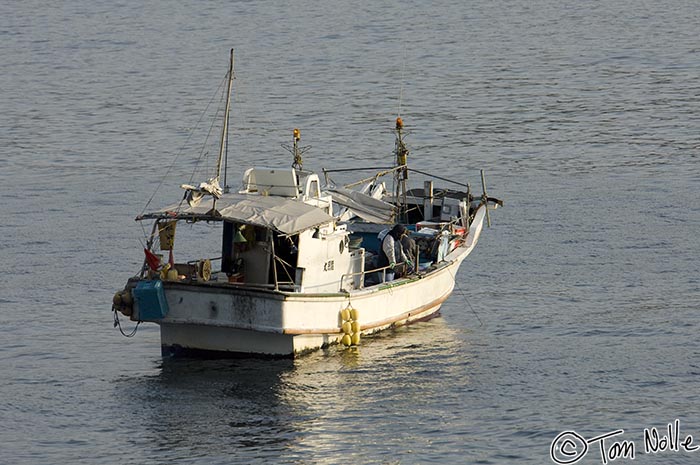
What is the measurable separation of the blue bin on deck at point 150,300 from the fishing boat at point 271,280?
0.08 ft

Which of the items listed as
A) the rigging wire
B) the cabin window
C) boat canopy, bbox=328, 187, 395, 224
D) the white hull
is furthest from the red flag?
the rigging wire

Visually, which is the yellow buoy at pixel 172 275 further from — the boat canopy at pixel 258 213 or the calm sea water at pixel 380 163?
the calm sea water at pixel 380 163

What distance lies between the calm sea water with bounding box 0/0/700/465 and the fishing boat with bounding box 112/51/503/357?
2.52ft

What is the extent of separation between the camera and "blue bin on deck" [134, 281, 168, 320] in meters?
31.7

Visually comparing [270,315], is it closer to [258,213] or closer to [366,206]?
[258,213]

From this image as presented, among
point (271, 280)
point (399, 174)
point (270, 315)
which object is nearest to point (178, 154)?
point (399, 174)

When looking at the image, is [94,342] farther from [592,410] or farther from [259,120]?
[259,120]

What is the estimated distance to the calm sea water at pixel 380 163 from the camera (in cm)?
2961

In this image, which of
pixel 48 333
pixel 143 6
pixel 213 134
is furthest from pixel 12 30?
pixel 48 333

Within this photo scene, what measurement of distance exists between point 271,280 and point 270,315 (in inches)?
71.4

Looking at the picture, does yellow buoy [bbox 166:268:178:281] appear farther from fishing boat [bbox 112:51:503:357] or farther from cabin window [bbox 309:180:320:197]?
cabin window [bbox 309:180:320:197]

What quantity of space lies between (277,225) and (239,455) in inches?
250

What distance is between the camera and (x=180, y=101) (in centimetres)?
7281

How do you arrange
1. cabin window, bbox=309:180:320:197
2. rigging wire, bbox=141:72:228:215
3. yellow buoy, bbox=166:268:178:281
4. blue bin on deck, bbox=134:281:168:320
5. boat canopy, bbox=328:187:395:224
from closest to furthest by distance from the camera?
blue bin on deck, bbox=134:281:168:320
yellow buoy, bbox=166:268:178:281
cabin window, bbox=309:180:320:197
boat canopy, bbox=328:187:395:224
rigging wire, bbox=141:72:228:215
